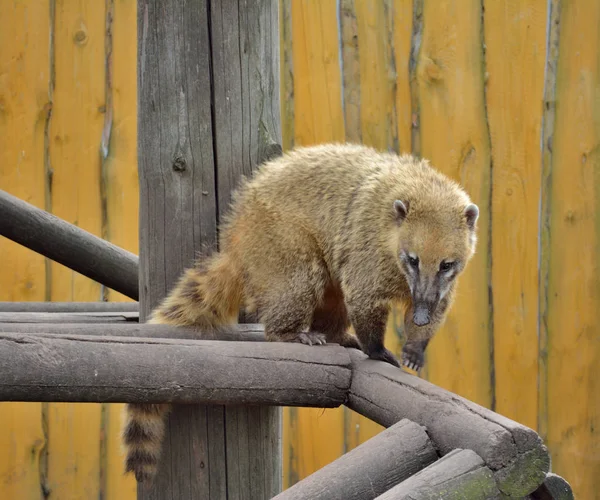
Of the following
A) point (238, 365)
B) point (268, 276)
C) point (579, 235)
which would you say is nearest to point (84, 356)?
point (238, 365)

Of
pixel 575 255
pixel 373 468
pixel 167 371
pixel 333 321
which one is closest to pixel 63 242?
pixel 333 321

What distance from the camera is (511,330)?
5020 mm

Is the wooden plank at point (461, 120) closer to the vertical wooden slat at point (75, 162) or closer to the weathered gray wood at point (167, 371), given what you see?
the vertical wooden slat at point (75, 162)

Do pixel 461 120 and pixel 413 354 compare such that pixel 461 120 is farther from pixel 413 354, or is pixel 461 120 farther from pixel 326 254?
pixel 413 354

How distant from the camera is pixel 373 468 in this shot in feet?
8.72

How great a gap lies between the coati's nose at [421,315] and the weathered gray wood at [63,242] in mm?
1419

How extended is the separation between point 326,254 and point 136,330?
0.80 metres

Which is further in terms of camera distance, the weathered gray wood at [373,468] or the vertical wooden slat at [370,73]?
the vertical wooden slat at [370,73]

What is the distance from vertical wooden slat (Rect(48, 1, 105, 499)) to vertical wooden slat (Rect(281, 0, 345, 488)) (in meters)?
1.00

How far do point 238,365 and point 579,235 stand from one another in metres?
2.58

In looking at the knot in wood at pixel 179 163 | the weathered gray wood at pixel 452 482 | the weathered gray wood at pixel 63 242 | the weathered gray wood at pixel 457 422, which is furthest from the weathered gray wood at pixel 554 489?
the weathered gray wood at pixel 63 242

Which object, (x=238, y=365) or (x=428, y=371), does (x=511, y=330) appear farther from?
(x=238, y=365)

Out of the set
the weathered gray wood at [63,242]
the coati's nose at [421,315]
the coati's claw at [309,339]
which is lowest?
the coati's claw at [309,339]

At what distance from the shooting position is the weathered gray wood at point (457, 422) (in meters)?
2.52
